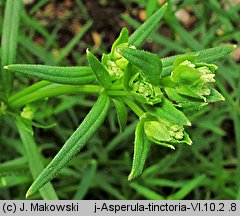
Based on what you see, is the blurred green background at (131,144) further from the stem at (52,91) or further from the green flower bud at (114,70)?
the green flower bud at (114,70)

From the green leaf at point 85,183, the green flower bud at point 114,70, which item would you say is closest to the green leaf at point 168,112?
the green flower bud at point 114,70

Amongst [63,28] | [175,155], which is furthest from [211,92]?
[63,28]

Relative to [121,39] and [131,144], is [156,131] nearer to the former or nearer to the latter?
→ [121,39]

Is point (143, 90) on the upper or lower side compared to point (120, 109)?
upper

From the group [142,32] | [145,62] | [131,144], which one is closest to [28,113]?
[142,32]

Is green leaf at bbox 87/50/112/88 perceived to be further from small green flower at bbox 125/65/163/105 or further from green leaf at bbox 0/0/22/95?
green leaf at bbox 0/0/22/95

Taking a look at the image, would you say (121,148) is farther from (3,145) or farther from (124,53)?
(124,53)
